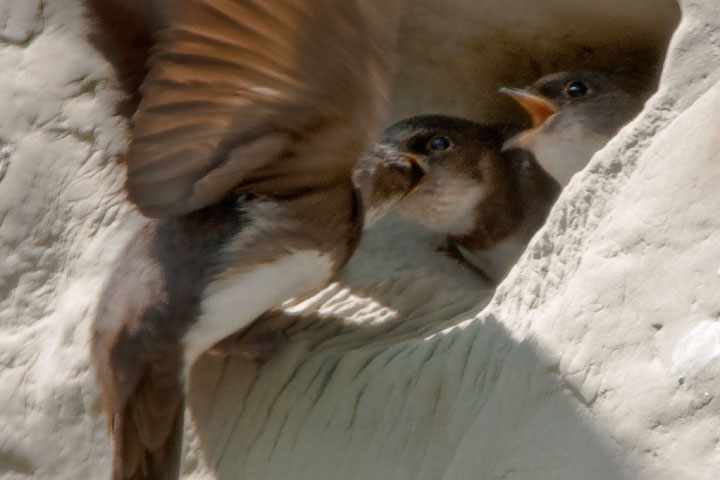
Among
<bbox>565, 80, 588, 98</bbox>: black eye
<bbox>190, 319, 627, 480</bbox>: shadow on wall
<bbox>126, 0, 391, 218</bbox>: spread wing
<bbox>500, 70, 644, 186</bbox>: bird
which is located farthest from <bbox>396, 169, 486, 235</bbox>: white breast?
<bbox>126, 0, 391, 218</bbox>: spread wing

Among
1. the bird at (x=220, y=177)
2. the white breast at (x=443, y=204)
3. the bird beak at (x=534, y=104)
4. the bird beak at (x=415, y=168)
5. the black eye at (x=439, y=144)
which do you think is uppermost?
the bird at (x=220, y=177)

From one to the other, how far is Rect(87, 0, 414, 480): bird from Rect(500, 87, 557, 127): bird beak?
2.22 feet

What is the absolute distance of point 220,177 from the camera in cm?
207

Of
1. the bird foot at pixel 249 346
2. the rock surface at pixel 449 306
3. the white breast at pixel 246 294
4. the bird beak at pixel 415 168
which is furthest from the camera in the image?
the bird beak at pixel 415 168

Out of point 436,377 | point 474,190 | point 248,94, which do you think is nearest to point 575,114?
point 474,190

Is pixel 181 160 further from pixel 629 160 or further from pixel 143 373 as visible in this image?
pixel 629 160

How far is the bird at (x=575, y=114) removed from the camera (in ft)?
9.22

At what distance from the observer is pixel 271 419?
2221mm

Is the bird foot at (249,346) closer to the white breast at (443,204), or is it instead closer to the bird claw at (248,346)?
the bird claw at (248,346)

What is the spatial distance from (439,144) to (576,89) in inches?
13.1

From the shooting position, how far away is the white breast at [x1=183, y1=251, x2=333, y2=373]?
2.11m

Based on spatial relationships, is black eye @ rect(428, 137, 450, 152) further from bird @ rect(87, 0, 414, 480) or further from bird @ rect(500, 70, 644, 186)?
bird @ rect(87, 0, 414, 480)

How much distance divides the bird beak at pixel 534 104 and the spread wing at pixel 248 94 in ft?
2.83

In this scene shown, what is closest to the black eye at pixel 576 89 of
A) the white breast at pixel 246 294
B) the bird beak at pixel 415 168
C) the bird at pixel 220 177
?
the bird beak at pixel 415 168
